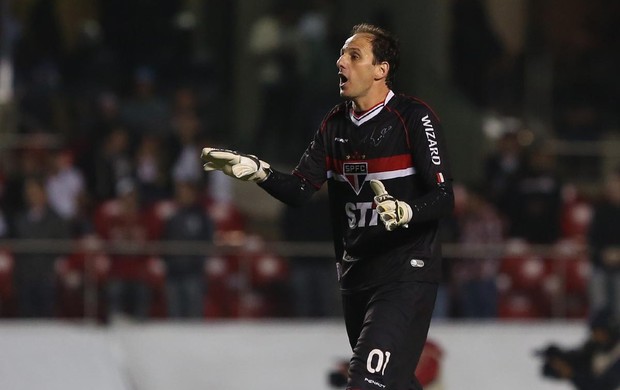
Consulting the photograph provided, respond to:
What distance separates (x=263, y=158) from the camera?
16.2 metres

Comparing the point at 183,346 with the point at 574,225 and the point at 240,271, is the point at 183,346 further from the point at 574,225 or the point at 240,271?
the point at 574,225

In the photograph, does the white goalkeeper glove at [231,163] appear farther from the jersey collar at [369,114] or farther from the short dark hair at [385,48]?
the short dark hair at [385,48]

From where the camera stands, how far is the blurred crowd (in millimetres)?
12758

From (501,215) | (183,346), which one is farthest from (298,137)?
(183,346)

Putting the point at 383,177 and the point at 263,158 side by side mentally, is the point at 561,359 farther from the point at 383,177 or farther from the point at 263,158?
the point at 263,158

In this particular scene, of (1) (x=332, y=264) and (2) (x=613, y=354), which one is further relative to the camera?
(1) (x=332, y=264)

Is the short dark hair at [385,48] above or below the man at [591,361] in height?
above

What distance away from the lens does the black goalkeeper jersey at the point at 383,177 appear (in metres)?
6.53

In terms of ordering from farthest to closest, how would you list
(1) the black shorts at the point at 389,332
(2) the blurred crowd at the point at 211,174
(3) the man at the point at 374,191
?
1. (2) the blurred crowd at the point at 211,174
2. (3) the man at the point at 374,191
3. (1) the black shorts at the point at 389,332

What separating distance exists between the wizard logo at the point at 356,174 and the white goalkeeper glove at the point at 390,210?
436mm

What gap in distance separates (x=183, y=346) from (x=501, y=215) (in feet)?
15.1

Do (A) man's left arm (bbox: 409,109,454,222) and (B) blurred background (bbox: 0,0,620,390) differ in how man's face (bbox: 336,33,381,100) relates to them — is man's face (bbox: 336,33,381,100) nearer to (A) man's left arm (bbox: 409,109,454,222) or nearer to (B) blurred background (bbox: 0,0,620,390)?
(A) man's left arm (bbox: 409,109,454,222)

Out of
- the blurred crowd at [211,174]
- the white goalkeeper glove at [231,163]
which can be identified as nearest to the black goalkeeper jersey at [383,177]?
the white goalkeeper glove at [231,163]

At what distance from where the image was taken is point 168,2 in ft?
55.1
